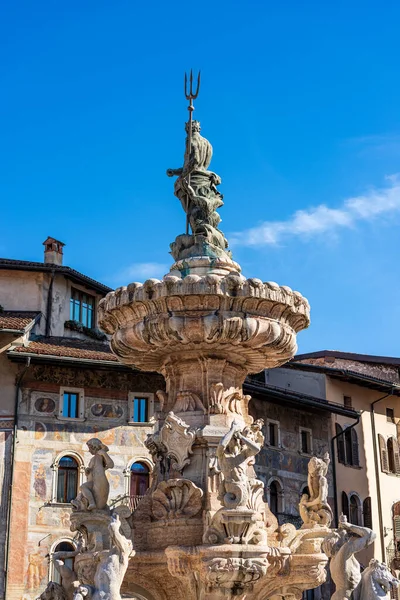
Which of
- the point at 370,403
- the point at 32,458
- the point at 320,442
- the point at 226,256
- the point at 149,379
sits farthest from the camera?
the point at 370,403

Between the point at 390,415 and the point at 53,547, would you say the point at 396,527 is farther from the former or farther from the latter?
the point at 53,547

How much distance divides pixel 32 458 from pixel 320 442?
11622 millimetres

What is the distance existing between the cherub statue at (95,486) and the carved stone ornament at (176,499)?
24.0 inches

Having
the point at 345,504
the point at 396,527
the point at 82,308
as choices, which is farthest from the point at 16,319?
the point at 396,527

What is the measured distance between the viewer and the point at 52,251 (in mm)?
36000

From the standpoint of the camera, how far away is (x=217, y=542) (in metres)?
10.4

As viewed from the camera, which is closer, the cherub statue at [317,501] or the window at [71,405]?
the cherub statue at [317,501]

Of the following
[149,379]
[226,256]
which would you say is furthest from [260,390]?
[226,256]

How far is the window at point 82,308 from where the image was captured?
3425 centimetres

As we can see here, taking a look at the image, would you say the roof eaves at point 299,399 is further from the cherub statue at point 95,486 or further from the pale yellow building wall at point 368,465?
the cherub statue at point 95,486

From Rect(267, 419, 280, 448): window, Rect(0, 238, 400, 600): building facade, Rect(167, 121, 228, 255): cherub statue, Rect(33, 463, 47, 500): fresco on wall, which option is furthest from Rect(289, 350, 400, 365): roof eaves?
Rect(167, 121, 228, 255): cherub statue

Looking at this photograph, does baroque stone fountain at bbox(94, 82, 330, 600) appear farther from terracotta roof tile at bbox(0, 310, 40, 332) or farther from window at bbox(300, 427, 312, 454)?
window at bbox(300, 427, 312, 454)

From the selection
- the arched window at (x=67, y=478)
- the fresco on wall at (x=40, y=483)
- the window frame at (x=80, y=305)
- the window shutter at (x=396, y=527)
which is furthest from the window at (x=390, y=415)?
the fresco on wall at (x=40, y=483)

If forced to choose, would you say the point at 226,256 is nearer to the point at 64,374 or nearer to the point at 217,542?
the point at 217,542
